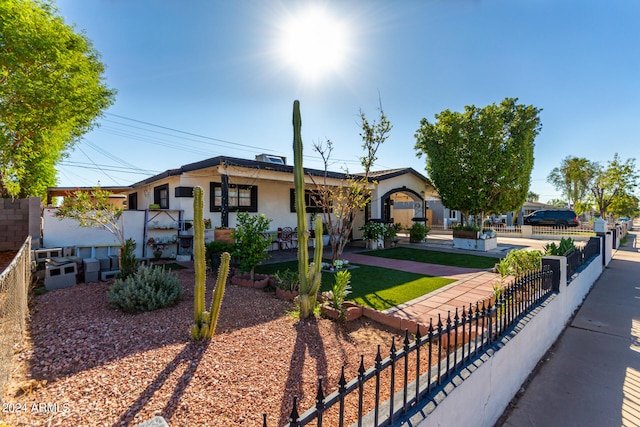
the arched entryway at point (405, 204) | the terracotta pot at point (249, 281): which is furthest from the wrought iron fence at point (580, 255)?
the arched entryway at point (405, 204)

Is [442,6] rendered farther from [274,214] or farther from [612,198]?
[612,198]

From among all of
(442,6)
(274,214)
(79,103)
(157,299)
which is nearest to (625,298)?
(442,6)

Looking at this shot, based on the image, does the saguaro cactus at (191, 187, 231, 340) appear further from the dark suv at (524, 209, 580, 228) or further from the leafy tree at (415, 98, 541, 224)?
the dark suv at (524, 209, 580, 228)

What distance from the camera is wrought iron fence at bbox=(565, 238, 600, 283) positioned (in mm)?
5496

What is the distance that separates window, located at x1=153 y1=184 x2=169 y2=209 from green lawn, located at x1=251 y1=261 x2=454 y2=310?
561 cm

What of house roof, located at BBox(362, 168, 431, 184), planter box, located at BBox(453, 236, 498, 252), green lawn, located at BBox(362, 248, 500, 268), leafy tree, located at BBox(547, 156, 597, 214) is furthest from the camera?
leafy tree, located at BBox(547, 156, 597, 214)

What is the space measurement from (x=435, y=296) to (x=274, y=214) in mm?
7986

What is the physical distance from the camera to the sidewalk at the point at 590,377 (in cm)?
266

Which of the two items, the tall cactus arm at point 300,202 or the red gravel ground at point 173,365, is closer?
the red gravel ground at point 173,365

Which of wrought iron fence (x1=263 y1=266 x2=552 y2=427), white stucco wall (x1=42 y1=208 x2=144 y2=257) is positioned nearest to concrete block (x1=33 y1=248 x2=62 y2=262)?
white stucco wall (x1=42 y1=208 x2=144 y2=257)

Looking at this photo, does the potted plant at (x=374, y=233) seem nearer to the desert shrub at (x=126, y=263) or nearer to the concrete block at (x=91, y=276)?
the desert shrub at (x=126, y=263)

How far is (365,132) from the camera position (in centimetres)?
835

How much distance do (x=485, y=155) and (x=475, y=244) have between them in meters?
4.02

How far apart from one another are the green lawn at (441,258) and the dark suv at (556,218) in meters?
18.9
